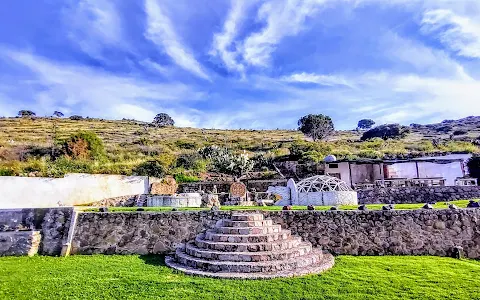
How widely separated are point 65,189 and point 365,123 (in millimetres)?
95960

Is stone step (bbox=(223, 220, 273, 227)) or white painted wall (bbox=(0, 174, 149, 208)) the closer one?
stone step (bbox=(223, 220, 273, 227))

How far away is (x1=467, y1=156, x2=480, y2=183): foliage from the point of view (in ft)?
90.6

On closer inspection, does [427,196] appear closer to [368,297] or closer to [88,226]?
[368,297]

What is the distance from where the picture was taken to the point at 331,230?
1232 cm

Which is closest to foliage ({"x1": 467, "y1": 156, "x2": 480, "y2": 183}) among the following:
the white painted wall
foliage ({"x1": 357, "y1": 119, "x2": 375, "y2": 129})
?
the white painted wall

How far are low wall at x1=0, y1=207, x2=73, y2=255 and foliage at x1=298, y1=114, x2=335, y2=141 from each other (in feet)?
170

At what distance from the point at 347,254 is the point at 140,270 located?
7432 millimetres

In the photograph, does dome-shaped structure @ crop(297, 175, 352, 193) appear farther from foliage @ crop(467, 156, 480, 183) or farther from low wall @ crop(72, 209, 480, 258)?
foliage @ crop(467, 156, 480, 183)

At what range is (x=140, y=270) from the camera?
10156 mm

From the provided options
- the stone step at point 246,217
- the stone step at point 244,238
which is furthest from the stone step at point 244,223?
the stone step at point 244,238

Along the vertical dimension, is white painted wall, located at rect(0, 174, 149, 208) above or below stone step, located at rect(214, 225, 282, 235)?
above

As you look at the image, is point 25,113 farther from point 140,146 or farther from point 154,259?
point 154,259

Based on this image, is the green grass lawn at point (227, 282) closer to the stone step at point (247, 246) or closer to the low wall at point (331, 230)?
the low wall at point (331, 230)

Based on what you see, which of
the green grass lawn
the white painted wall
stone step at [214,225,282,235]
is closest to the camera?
the green grass lawn
